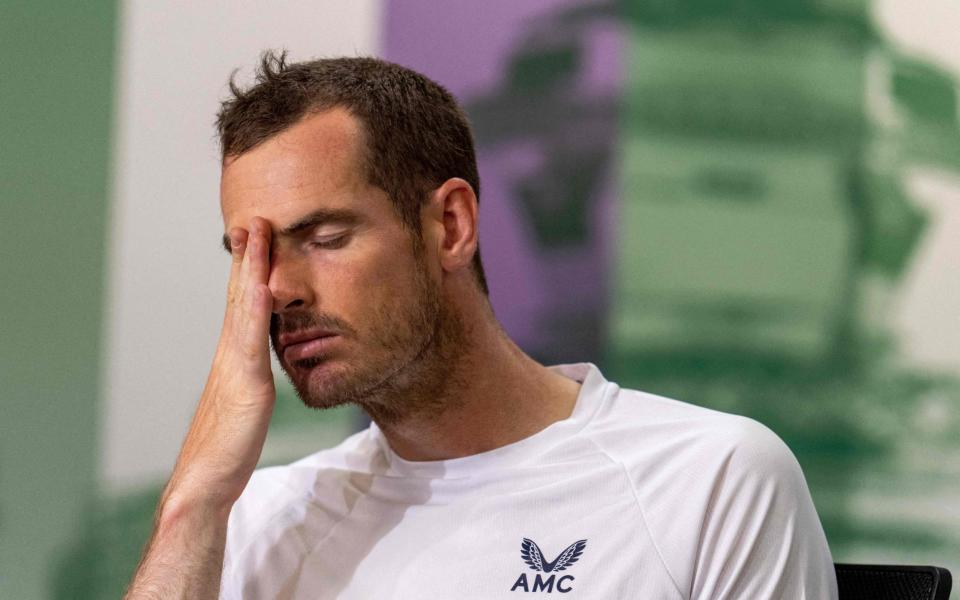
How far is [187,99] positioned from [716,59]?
0.97 metres

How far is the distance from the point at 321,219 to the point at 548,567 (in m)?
0.54

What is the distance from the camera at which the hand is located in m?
1.52

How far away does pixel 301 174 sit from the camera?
152 cm

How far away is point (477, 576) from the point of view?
144cm

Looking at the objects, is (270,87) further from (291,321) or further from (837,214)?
(837,214)

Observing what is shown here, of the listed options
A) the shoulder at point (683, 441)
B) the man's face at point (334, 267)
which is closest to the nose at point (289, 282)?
the man's face at point (334, 267)

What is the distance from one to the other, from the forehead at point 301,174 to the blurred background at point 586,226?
49cm

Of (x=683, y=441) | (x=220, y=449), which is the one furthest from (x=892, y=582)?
(x=220, y=449)

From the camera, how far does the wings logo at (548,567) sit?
1.40m

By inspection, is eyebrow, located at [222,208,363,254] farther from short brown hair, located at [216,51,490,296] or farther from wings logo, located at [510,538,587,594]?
wings logo, located at [510,538,587,594]

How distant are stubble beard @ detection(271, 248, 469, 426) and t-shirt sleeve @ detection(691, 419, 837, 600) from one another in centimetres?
42

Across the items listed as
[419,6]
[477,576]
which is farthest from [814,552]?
[419,6]

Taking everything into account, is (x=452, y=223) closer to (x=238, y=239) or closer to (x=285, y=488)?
(x=238, y=239)

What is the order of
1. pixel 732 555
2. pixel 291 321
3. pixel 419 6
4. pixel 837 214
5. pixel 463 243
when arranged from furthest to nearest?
pixel 419 6 → pixel 837 214 → pixel 463 243 → pixel 291 321 → pixel 732 555
